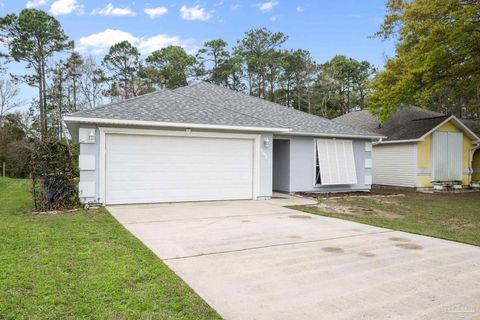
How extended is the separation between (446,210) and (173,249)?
856 centimetres

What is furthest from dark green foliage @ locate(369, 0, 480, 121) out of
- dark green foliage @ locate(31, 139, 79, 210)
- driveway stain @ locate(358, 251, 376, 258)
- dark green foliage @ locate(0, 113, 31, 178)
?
dark green foliage @ locate(0, 113, 31, 178)

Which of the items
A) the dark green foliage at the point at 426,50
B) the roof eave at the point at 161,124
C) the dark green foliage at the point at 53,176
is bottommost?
the dark green foliage at the point at 53,176

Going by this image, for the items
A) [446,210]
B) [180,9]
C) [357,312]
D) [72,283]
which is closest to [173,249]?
[72,283]

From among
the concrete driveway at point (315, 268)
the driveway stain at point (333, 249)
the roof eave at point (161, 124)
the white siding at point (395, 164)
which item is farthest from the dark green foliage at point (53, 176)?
the white siding at point (395, 164)

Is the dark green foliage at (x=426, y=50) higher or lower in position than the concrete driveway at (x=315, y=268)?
higher

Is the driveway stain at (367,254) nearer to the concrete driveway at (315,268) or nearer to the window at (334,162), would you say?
the concrete driveway at (315,268)

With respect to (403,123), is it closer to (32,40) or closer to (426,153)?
(426,153)

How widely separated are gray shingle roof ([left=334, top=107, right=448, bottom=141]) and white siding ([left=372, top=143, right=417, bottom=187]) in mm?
558

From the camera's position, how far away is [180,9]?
18000 mm

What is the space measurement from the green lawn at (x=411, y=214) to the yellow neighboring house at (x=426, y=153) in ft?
14.9

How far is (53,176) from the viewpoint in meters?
8.94

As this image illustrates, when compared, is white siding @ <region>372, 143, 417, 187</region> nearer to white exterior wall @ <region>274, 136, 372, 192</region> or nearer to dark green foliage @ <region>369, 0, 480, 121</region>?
dark green foliage @ <region>369, 0, 480, 121</region>

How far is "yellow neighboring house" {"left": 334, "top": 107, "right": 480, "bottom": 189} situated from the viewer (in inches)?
642

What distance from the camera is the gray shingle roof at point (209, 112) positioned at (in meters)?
9.95
